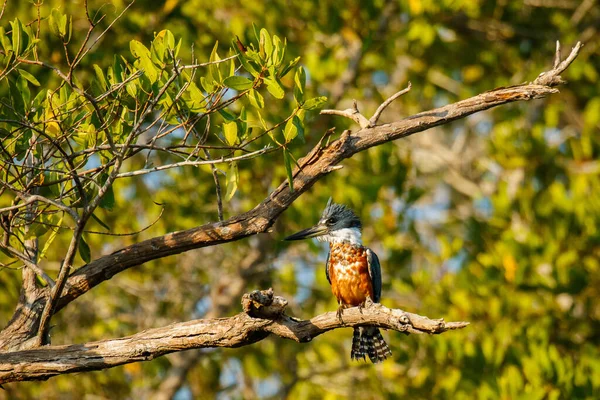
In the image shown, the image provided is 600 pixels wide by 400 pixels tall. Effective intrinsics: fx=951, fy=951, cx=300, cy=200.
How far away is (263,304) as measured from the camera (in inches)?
144

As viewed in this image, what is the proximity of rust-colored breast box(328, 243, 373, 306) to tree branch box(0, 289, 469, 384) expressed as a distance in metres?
2.03

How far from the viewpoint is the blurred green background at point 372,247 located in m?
7.93

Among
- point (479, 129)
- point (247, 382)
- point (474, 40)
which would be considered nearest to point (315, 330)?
point (247, 382)

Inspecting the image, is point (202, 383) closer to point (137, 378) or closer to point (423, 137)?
point (137, 378)

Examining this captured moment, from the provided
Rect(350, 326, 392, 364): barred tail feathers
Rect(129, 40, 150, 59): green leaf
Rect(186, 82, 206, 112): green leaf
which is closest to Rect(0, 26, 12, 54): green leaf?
Rect(129, 40, 150, 59): green leaf

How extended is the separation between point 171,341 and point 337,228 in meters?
2.34

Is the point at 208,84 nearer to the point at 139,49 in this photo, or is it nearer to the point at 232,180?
the point at 139,49

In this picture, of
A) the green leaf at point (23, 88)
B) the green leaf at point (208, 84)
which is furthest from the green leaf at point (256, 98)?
the green leaf at point (23, 88)

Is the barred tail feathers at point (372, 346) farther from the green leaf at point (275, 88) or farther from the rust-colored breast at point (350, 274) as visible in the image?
the green leaf at point (275, 88)

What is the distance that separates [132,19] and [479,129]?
641 centimetres

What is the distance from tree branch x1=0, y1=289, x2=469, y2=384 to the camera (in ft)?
12.4

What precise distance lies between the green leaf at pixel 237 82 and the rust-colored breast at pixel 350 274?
2.48m

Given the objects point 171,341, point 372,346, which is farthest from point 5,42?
point 372,346

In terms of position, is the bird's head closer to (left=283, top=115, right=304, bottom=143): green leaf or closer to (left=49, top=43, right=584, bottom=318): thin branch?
(left=49, top=43, right=584, bottom=318): thin branch
